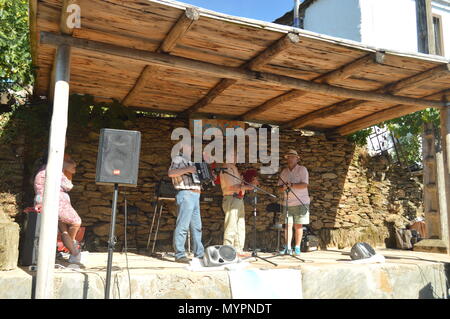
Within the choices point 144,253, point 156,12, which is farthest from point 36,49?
point 144,253

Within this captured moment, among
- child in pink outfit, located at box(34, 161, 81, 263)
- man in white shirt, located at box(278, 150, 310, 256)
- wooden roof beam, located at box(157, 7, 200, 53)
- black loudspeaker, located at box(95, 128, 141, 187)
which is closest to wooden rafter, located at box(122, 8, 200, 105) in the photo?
wooden roof beam, located at box(157, 7, 200, 53)

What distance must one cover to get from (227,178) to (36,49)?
2.61 m

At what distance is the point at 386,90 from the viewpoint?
5633 mm

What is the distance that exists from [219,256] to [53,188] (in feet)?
5.72

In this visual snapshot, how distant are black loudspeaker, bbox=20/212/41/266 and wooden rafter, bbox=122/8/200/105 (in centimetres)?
208

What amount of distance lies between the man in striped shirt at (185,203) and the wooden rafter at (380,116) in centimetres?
357

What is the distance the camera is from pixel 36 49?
437 cm

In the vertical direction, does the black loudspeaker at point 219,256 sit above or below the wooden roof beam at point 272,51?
below

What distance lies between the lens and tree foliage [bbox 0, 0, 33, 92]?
5520mm

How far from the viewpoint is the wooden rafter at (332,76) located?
454cm

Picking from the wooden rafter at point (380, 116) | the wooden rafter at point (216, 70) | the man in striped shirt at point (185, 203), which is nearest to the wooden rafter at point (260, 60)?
the wooden rafter at point (216, 70)

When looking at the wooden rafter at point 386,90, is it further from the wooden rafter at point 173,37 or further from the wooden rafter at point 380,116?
the wooden rafter at point 173,37

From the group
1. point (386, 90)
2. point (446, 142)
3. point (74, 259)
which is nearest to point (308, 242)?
point (446, 142)
